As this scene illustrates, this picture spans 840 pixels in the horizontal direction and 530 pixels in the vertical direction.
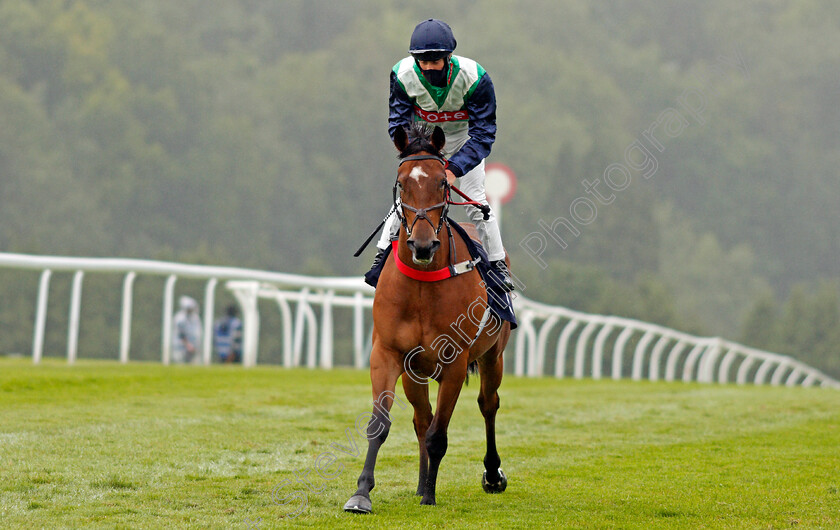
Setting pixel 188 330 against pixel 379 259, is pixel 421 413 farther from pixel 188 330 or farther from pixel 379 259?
pixel 188 330

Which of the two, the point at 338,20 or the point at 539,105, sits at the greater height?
the point at 338,20

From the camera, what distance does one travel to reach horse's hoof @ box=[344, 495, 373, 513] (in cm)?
478

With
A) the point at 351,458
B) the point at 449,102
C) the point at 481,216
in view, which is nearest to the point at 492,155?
the point at 351,458

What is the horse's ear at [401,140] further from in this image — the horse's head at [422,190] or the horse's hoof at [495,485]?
the horse's hoof at [495,485]

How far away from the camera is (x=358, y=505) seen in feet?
15.7

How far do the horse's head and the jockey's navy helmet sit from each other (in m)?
0.45

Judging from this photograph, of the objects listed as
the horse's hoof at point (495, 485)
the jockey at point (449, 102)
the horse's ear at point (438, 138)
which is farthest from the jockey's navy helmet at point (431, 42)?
the horse's hoof at point (495, 485)

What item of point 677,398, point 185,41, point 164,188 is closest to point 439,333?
point 677,398

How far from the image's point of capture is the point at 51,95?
64.7 m

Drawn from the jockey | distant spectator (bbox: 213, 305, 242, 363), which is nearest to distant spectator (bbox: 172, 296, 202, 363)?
distant spectator (bbox: 213, 305, 242, 363)

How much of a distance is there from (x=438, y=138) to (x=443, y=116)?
0.70m

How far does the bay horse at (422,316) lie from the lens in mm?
5016

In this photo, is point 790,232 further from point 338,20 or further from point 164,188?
point 164,188

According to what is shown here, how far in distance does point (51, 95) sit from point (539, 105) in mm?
39084
